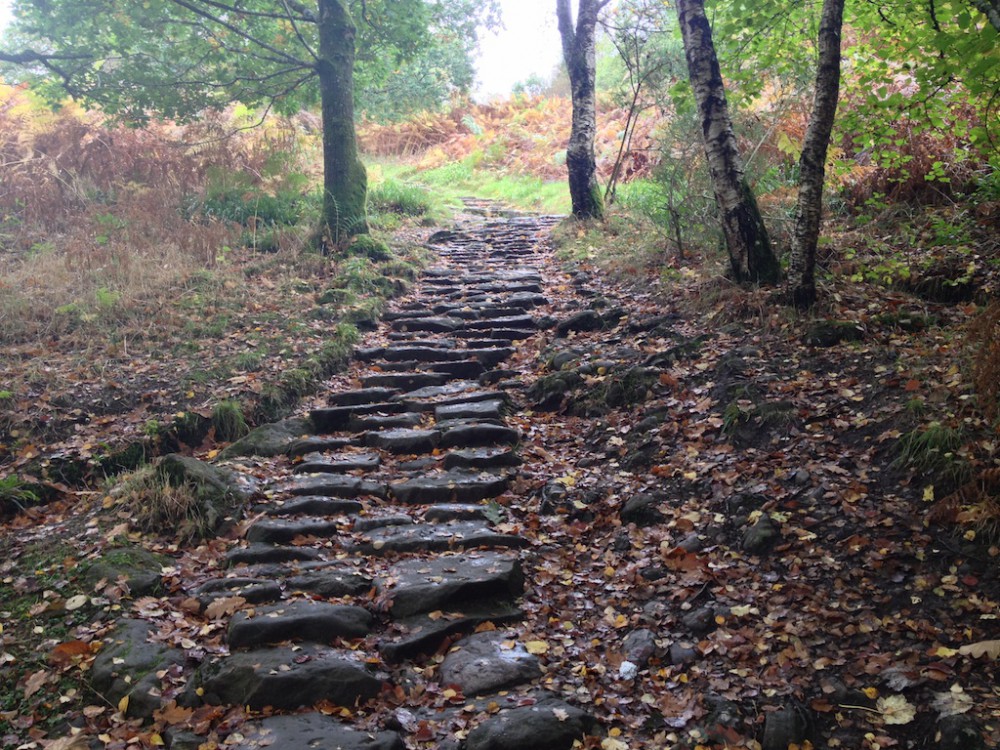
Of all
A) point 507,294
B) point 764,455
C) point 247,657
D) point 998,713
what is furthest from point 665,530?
point 507,294

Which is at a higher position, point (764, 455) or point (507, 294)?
point (507, 294)

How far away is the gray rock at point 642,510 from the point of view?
5.47 meters

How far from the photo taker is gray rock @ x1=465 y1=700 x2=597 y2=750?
11.9ft

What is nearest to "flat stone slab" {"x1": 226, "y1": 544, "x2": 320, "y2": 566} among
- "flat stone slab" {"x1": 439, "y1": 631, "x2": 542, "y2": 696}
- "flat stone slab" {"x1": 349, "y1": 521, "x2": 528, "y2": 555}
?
"flat stone slab" {"x1": 349, "y1": 521, "x2": 528, "y2": 555}

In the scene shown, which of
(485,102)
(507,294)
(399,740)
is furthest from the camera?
(485,102)

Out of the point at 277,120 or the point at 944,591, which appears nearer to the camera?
the point at 944,591

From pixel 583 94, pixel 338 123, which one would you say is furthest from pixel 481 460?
pixel 583 94

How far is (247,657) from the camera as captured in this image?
412cm

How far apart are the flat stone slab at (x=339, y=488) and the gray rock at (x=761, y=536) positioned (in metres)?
2.98

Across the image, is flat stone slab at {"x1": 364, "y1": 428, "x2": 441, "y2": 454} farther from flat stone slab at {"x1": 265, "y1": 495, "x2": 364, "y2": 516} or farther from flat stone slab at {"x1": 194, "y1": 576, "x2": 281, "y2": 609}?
flat stone slab at {"x1": 194, "y1": 576, "x2": 281, "y2": 609}

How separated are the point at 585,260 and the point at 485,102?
18.6m

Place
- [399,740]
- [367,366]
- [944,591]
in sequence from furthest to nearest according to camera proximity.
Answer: [367,366]
[944,591]
[399,740]

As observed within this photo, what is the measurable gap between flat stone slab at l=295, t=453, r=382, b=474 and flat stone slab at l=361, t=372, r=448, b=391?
169 centimetres

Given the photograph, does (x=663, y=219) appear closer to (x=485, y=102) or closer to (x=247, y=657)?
(x=247, y=657)
